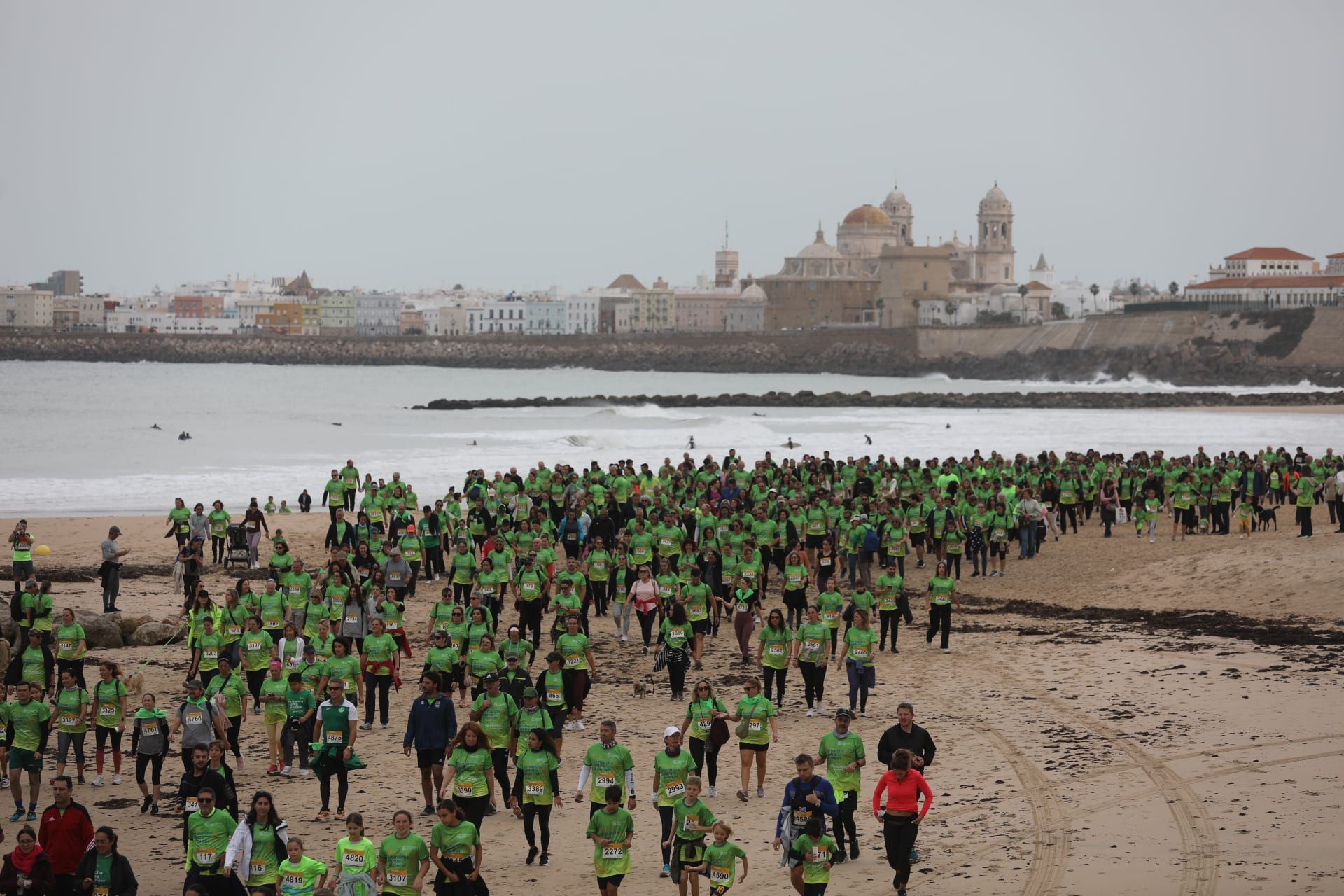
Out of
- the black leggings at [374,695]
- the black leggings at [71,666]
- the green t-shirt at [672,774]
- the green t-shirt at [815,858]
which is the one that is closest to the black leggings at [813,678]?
the black leggings at [374,695]

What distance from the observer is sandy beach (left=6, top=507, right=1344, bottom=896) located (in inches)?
357

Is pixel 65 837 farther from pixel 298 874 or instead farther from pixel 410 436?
pixel 410 436

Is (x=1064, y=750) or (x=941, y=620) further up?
(x=941, y=620)

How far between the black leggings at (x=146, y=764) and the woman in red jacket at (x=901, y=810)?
4889 mm

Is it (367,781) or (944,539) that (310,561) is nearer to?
(944,539)

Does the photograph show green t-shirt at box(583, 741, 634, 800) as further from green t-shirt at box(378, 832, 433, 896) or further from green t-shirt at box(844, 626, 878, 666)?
green t-shirt at box(844, 626, 878, 666)

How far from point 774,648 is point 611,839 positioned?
4.39 metres

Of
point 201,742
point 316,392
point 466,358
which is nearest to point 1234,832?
point 201,742

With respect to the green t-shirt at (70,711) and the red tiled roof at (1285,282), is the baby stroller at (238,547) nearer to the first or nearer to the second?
the green t-shirt at (70,711)

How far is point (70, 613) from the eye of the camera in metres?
12.5

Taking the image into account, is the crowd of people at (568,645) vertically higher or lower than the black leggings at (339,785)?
higher

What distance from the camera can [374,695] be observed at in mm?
12828

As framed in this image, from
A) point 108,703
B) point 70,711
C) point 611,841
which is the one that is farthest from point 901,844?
point 70,711

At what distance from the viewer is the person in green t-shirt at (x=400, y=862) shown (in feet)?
26.4
